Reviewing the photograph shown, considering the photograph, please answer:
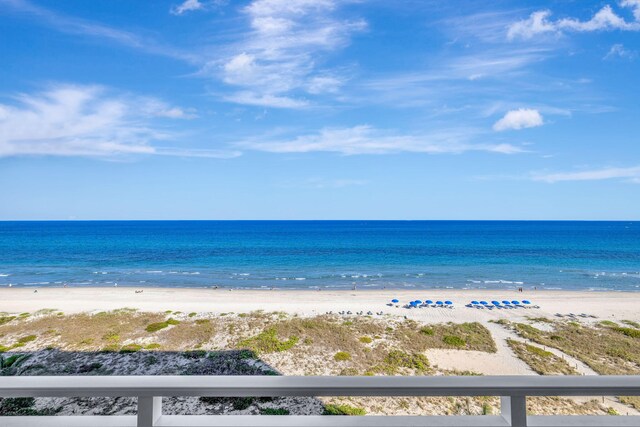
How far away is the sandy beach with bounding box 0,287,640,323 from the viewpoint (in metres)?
8.30

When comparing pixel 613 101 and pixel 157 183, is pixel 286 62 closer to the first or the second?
pixel 613 101

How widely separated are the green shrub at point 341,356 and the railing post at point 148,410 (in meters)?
4.06

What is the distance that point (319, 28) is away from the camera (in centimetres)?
332

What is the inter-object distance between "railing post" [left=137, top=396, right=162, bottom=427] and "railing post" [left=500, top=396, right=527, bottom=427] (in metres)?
1.03

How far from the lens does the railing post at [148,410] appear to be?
0.96 meters

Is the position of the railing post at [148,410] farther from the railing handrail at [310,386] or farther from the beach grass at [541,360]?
the beach grass at [541,360]

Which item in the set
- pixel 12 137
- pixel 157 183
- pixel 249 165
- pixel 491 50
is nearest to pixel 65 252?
pixel 157 183

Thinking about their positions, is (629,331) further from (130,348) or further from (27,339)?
(27,339)

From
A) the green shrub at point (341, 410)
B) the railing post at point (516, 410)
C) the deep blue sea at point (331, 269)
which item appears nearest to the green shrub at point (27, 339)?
the green shrub at point (341, 410)

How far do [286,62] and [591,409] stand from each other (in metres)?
4.80

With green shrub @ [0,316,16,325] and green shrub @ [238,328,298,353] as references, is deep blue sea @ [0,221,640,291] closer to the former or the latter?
green shrub @ [0,316,16,325]

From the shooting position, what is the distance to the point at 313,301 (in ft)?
35.6

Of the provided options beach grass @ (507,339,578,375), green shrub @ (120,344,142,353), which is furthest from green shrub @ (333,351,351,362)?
green shrub @ (120,344,142,353)

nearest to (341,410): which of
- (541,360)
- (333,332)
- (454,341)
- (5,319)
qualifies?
(333,332)
